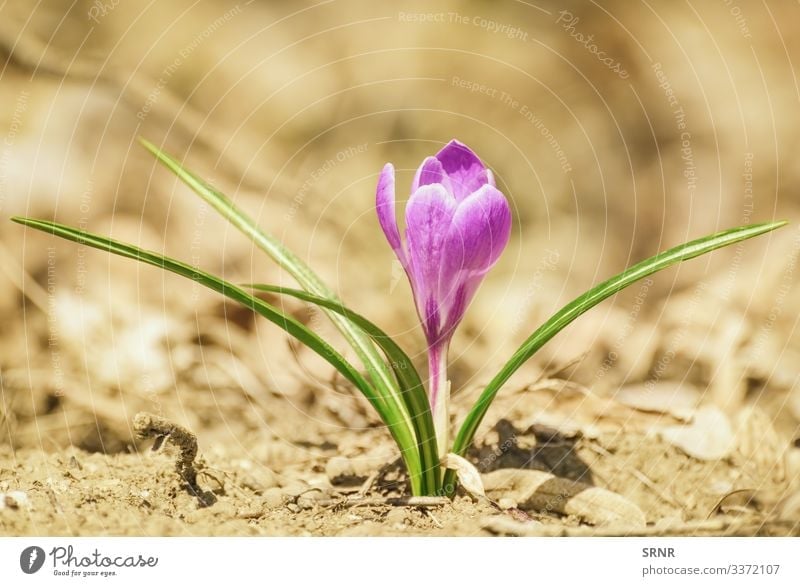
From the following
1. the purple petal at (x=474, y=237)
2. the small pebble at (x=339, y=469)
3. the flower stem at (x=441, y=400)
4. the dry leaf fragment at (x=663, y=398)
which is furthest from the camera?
the dry leaf fragment at (x=663, y=398)

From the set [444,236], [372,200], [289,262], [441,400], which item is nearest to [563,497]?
[441,400]

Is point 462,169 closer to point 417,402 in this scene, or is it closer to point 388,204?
point 388,204

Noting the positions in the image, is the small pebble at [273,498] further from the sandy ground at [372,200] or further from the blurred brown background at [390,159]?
the blurred brown background at [390,159]

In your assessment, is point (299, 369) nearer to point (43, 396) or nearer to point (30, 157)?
point (43, 396)

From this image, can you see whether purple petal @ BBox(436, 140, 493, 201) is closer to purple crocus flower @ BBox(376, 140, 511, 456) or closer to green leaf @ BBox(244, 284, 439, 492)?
purple crocus flower @ BBox(376, 140, 511, 456)

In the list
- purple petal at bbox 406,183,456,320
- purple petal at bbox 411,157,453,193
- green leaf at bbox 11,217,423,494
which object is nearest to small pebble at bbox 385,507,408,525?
green leaf at bbox 11,217,423,494
